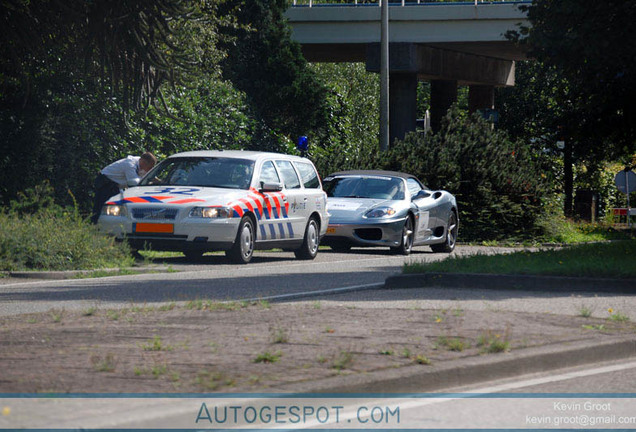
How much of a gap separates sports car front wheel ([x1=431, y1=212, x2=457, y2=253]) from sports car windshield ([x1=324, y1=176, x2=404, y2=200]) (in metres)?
2.13

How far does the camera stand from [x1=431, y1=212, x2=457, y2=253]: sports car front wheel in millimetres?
23297

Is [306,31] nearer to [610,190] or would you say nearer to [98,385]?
[610,190]

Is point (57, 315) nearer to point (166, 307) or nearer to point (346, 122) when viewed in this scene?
point (166, 307)

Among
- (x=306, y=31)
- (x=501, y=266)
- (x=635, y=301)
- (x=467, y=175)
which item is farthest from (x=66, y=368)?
(x=306, y=31)

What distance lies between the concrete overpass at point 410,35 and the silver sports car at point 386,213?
13063 mm

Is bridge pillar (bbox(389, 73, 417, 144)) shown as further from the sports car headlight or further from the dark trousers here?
the dark trousers

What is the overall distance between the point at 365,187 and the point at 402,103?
17459mm

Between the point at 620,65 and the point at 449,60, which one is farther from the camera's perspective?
the point at 449,60

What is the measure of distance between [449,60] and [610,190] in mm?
16869

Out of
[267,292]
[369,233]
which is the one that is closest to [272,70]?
[369,233]

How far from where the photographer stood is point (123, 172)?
64.3 ft

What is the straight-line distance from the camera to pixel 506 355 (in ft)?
24.8

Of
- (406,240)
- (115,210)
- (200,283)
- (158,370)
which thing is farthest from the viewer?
(406,240)

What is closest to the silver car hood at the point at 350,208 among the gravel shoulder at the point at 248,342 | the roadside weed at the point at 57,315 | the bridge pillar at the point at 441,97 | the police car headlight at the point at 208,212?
the police car headlight at the point at 208,212
